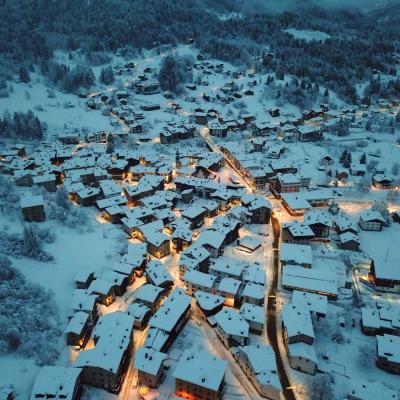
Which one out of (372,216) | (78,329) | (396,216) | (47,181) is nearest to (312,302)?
(372,216)

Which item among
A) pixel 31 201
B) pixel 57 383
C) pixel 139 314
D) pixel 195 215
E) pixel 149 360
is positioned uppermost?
pixel 31 201

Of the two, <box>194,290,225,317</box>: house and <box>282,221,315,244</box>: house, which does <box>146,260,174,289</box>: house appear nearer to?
<box>194,290,225,317</box>: house

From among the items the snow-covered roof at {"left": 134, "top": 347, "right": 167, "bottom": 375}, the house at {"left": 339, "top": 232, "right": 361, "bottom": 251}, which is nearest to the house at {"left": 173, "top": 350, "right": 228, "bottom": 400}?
the snow-covered roof at {"left": 134, "top": 347, "right": 167, "bottom": 375}

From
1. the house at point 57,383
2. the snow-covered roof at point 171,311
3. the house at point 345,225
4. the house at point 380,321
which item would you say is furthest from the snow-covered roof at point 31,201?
the house at point 380,321

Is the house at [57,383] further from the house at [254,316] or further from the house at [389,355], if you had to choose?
the house at [389,355]

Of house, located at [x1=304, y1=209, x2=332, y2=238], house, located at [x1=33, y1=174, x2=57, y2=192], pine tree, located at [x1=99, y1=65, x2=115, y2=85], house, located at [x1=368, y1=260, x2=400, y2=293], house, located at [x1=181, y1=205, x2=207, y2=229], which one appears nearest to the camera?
house, located at [x1=368, y1=260, x2=400, y2=293]

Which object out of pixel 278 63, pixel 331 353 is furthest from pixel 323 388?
pixel 278 63

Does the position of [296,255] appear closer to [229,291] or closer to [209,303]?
[229,291]
